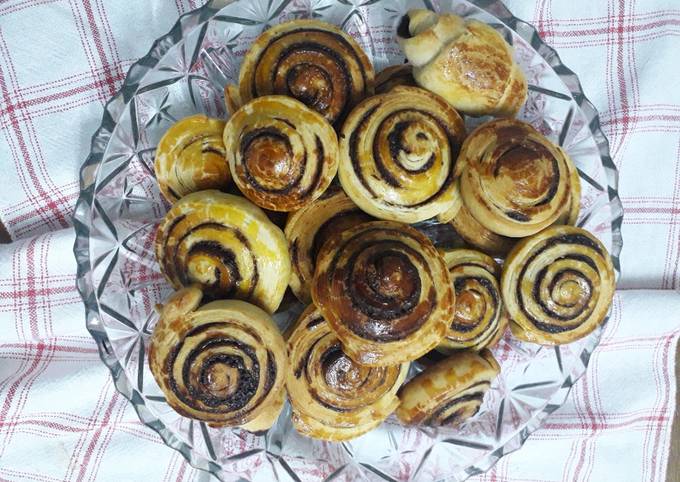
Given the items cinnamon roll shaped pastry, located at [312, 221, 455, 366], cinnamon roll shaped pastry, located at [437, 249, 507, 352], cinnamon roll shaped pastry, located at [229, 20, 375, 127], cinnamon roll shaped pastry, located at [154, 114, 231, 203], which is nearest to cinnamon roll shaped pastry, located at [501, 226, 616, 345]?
cinnamon roll shaped pastry, located at [437, 249, 507, 352]

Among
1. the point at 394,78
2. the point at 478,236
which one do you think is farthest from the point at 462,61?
the point at 478,236

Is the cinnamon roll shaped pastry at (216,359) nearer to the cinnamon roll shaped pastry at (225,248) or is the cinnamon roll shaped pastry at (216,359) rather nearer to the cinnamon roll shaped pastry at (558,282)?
the cinnamon roll shaped pastry at (225,248)

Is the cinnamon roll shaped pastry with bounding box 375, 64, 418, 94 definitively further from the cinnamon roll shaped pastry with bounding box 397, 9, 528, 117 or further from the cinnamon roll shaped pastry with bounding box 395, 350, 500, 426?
the cinnamon roll shaped pastry with bounding box 395, 350, 500, 426

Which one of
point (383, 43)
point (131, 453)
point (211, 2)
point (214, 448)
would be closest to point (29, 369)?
point (131, 453)

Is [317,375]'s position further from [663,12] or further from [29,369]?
[663,12]

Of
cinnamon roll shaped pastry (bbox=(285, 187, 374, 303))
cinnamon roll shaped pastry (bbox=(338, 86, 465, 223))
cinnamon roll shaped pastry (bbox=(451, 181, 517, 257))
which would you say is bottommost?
cinnamon roll shaped pastry (bbox=(451, 181, 517, 257))

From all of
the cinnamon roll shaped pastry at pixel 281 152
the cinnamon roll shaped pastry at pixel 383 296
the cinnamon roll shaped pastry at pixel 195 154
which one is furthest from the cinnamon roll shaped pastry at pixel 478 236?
the cinnamon roll shaped pastry at pixel 195 154
